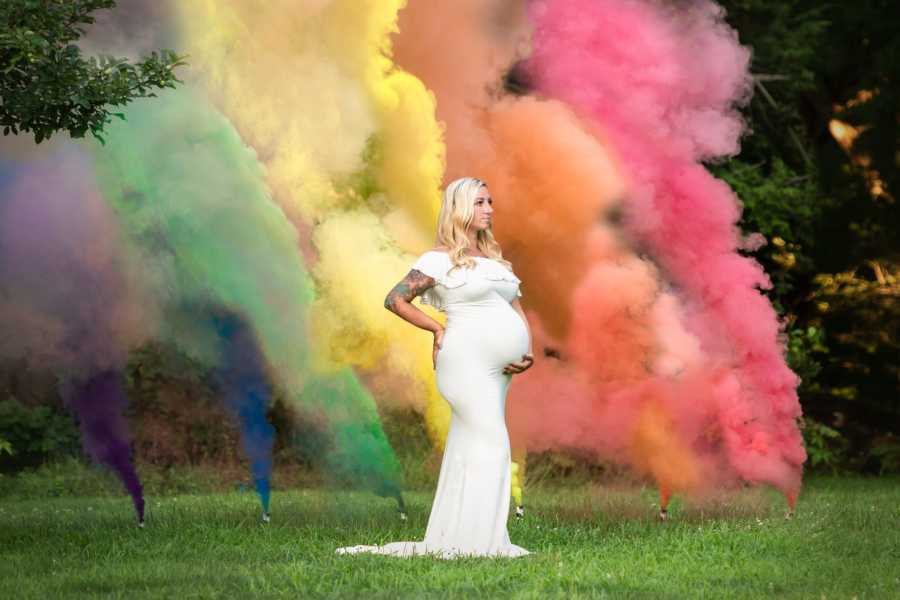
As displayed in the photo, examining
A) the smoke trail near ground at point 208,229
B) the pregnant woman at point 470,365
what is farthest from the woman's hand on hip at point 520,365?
the smoke trail near ground at point 208,229

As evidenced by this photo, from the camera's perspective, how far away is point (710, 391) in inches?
431

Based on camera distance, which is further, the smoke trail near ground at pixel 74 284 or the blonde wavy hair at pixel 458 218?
the smoke trail near ground at pixel 74 284

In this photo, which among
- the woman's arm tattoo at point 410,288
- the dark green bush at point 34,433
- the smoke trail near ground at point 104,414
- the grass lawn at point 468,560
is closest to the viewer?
the grass lawn at point 468,560

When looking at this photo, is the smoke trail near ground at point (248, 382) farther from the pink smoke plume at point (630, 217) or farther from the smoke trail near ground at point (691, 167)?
the smoke trail near ground at point (691, 167)

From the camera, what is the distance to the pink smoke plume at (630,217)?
10.9 m

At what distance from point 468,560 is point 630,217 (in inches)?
149

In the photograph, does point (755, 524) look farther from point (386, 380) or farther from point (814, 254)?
point (814, 254)

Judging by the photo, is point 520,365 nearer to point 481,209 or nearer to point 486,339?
point 486,339

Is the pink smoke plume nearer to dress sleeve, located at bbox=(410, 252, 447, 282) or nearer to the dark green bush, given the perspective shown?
dress sleeve, located at bbox=(410, 252, 447, 282)

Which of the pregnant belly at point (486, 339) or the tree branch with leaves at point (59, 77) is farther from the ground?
the tree branch with leaves at point (59, 77)

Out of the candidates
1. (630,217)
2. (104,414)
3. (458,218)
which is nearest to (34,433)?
(104,414)

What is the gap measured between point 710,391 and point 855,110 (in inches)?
380

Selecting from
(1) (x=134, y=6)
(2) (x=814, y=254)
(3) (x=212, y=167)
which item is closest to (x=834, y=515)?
(3) (x=212, y=167)

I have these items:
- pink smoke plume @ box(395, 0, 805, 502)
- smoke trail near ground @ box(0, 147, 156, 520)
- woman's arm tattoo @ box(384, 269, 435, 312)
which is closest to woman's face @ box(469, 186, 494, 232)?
woman's arm tattoo @ box(384, 269, 435, 312)
